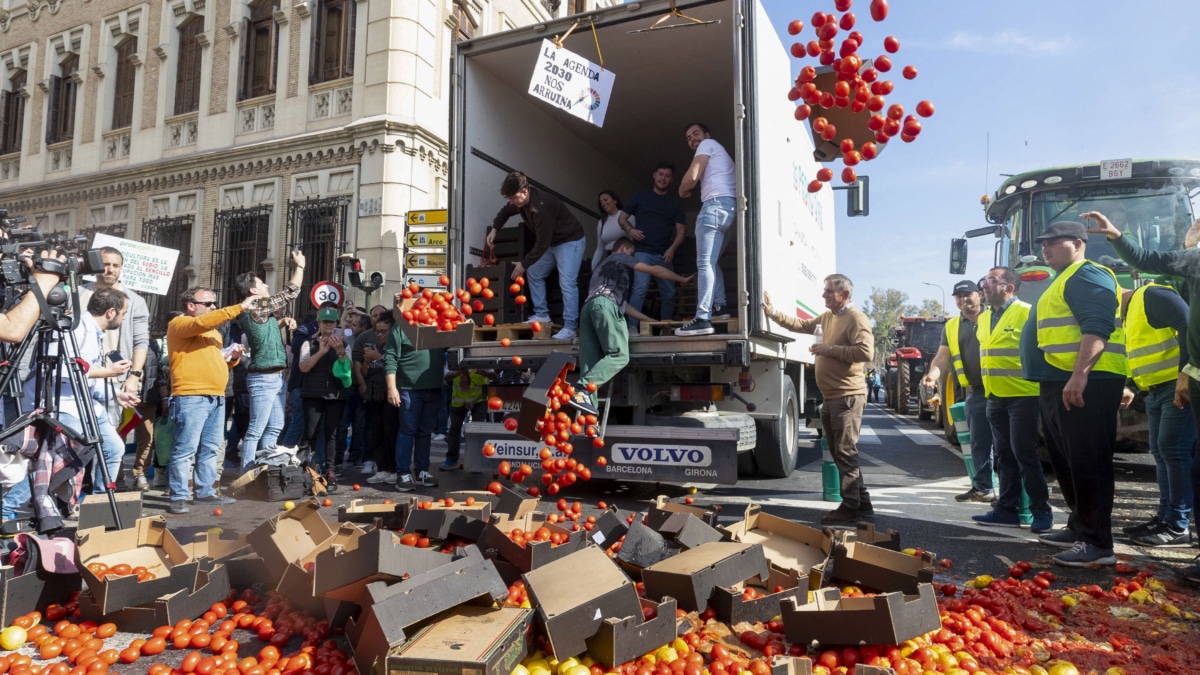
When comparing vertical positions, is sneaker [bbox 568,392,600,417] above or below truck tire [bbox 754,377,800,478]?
above

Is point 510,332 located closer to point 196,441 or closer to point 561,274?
point 561,274

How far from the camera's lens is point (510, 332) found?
6496 mm

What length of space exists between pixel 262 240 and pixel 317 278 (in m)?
2.08

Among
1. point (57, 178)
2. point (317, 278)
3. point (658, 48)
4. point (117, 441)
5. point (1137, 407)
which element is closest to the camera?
point (117, 441)

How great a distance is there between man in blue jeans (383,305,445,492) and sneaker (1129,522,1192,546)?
18.3 ft

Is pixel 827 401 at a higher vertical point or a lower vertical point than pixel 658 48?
lower

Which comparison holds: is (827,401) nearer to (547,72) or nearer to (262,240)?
(547,72)

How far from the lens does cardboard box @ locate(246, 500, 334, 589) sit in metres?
3.57

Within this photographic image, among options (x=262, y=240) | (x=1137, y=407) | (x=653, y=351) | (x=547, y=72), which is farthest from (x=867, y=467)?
(x=262, y=240)

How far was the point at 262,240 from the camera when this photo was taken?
17.4 m

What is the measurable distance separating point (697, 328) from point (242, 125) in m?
16.0

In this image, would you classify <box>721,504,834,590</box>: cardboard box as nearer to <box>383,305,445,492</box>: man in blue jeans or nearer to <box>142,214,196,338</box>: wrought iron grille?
<box>383,305,445,492</box>: man in blue jeans

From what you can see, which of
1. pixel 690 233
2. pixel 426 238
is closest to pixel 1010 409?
pixel 690 233

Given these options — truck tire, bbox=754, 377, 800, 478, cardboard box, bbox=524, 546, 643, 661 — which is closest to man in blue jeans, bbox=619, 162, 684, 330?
truck tire, bbox=754, 377, 800, 478
